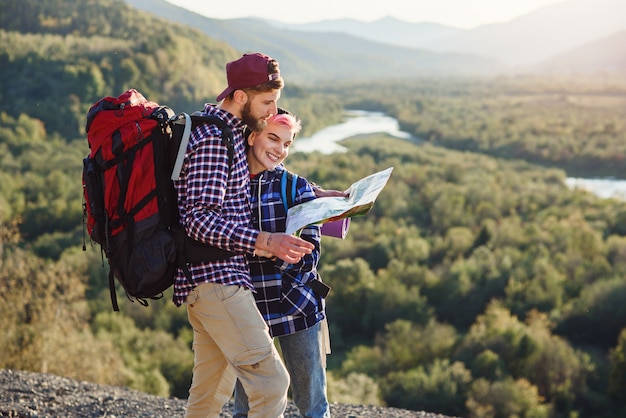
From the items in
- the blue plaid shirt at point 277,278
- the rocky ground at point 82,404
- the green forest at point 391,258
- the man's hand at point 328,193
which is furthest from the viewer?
the green forest at point 391,258

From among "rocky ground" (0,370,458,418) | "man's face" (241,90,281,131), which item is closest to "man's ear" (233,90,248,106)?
"man's face" (241,90,281,131)

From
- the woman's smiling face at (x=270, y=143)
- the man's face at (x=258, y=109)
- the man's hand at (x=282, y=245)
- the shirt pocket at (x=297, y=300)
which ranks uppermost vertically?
the man's face at (x=258, y=109)

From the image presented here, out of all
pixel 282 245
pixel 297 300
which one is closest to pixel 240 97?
pixel 282 245

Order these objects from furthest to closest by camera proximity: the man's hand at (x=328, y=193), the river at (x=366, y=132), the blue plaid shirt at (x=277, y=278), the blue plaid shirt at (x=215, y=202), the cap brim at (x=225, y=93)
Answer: the river at (x=366, y=132) < the man's hand at (x=328, y=193) < the blue plaid shirt at (x=277, y=278) < the cap brim at (x=225, y=93) < the blue plaid shirt at (x=215, y=202)

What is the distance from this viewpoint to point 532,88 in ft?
502

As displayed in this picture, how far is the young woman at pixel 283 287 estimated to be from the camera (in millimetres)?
2877

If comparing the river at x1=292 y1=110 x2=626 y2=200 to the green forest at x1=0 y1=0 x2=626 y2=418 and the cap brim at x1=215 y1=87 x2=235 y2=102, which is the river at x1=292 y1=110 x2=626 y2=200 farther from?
the cap brim at x1=215 y1=87 x2=235 y2=102

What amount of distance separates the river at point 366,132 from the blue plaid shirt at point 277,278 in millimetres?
48338

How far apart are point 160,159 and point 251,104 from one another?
1.47ft

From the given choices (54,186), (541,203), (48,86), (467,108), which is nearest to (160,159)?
(54,186)

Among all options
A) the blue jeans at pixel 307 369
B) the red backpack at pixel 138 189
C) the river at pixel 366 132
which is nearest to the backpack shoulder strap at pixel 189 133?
the red backpack at pixel 138 189

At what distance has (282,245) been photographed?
2.54 metres

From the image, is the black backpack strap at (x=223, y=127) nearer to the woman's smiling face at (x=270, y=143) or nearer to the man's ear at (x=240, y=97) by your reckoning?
the man's ear at (x=240, y=97)

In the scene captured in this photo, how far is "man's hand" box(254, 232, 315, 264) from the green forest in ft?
2.33
